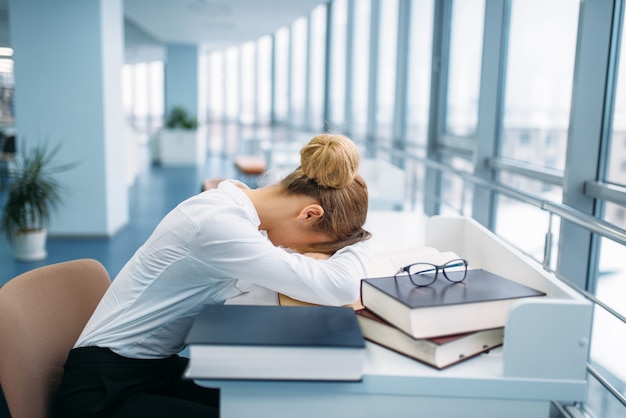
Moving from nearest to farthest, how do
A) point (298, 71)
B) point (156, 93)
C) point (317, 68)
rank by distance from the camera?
point (317, 68)
point (298, 71)
point (156, 93)

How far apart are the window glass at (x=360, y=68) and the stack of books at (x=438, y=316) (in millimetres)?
5033

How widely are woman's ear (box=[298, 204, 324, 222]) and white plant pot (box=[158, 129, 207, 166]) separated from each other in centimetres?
951

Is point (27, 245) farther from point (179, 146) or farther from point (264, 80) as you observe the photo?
point (264, 80)

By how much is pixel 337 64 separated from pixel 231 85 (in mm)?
5846

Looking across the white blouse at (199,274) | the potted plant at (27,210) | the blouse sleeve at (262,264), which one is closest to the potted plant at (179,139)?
the potted plant at (27,210)

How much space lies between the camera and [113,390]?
1073mm

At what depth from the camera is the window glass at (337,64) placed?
681 centimetres

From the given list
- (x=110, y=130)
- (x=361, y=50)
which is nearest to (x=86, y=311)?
(x=110, y=130)

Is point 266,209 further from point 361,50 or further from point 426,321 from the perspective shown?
point 361,50

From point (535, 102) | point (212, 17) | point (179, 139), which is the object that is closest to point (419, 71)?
point (535, 102)

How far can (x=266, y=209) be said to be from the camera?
116 cm

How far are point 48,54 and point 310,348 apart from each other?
4.19 m

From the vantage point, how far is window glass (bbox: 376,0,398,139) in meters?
5.18

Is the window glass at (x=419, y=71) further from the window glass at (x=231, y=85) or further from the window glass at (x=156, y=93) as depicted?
the window glass at (x=156, y=93)
